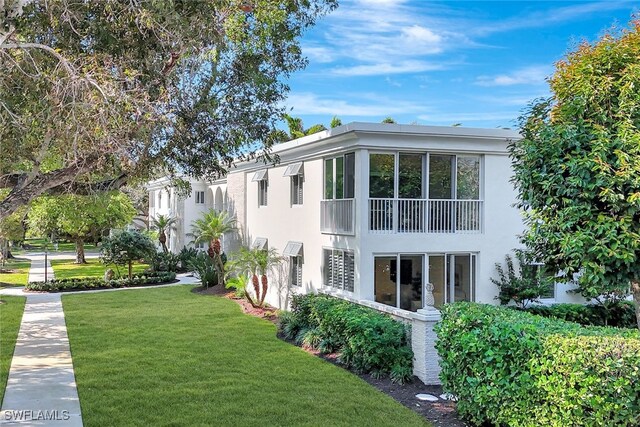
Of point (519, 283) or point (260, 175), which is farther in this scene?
point (260, 175)

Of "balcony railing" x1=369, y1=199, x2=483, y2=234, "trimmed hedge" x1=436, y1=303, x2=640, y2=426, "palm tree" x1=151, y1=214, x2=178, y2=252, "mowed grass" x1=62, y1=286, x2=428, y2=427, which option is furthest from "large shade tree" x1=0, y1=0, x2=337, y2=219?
"palm tree" x1=151, y1=214, x2=178, y2=252

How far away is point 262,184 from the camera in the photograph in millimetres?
21312

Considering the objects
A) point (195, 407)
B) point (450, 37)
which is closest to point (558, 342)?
point (195, 407)

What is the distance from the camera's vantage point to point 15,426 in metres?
7.66

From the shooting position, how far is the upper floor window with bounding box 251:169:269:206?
2058 cm

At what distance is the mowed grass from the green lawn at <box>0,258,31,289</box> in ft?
42.3

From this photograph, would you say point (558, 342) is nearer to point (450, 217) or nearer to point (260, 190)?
point (450, 217)

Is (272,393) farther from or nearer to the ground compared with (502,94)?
nearer to the ground

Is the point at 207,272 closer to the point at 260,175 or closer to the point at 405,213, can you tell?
the point at 260,175

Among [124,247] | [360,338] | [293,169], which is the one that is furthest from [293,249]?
[124,247]

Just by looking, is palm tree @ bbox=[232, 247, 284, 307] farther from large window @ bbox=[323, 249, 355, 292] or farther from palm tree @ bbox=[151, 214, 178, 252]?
palm tree @ bbox=[151, 214, 178, 252]

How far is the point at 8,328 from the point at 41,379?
6125mm

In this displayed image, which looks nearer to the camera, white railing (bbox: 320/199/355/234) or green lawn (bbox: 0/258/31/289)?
white railing (bbox: 320/199/355/234)

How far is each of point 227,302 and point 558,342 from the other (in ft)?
48.9
